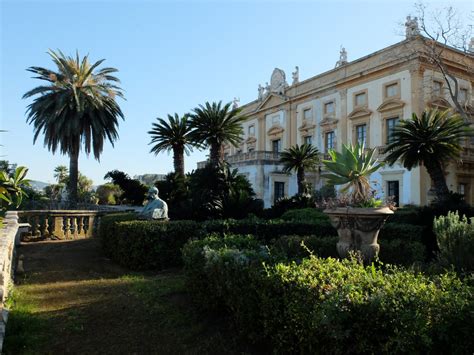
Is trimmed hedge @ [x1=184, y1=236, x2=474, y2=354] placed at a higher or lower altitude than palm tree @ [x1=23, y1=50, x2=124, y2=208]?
lower

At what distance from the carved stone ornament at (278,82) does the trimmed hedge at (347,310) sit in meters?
36.4

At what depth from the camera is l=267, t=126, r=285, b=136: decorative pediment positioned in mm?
38562

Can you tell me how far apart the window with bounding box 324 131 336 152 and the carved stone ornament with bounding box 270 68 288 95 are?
26.5 feet

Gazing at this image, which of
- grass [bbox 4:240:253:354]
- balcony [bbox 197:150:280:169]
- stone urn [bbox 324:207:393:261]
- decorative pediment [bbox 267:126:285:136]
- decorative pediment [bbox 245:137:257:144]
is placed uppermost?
decorative pediment [bbox 267:126:285:136]

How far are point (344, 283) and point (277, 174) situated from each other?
27154 mm

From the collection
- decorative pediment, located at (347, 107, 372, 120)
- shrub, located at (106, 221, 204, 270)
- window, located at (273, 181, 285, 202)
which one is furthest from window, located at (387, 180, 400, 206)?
shrub, located at (106, 221, 204, 270)

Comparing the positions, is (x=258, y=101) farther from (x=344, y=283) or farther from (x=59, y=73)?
(x=344, y=283)

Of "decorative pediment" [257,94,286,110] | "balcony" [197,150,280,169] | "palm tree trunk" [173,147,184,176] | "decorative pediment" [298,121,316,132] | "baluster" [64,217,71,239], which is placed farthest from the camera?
"decorative pediment" [257,94,286,110]

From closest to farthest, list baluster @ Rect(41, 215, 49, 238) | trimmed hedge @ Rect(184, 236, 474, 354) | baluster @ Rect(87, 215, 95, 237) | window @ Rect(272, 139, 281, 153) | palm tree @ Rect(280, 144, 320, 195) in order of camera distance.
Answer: trimmed hedge @ Rect(184, 236, 474, 354) → baluster @ Rect(41, 215, 49, 238) → baluster @ Rect(87, 215, 95, 237) → palm tree @ Rect(280, 144, 320, 195) → window @ Rect(272, 139, 281, 153)

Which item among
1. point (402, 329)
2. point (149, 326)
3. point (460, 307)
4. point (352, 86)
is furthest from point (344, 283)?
point (352, 86)

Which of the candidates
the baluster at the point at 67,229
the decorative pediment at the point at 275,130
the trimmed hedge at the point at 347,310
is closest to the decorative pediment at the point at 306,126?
the decorative pediment at the point at 275,130

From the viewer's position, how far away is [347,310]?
9.23 feet

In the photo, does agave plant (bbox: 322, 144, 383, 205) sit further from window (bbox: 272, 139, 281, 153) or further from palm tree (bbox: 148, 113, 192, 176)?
window (bbox: 272, 139, 281, 153)

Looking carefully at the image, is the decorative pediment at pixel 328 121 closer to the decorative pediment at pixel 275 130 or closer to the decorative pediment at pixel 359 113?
the decorative pediment at pixel 359 113
